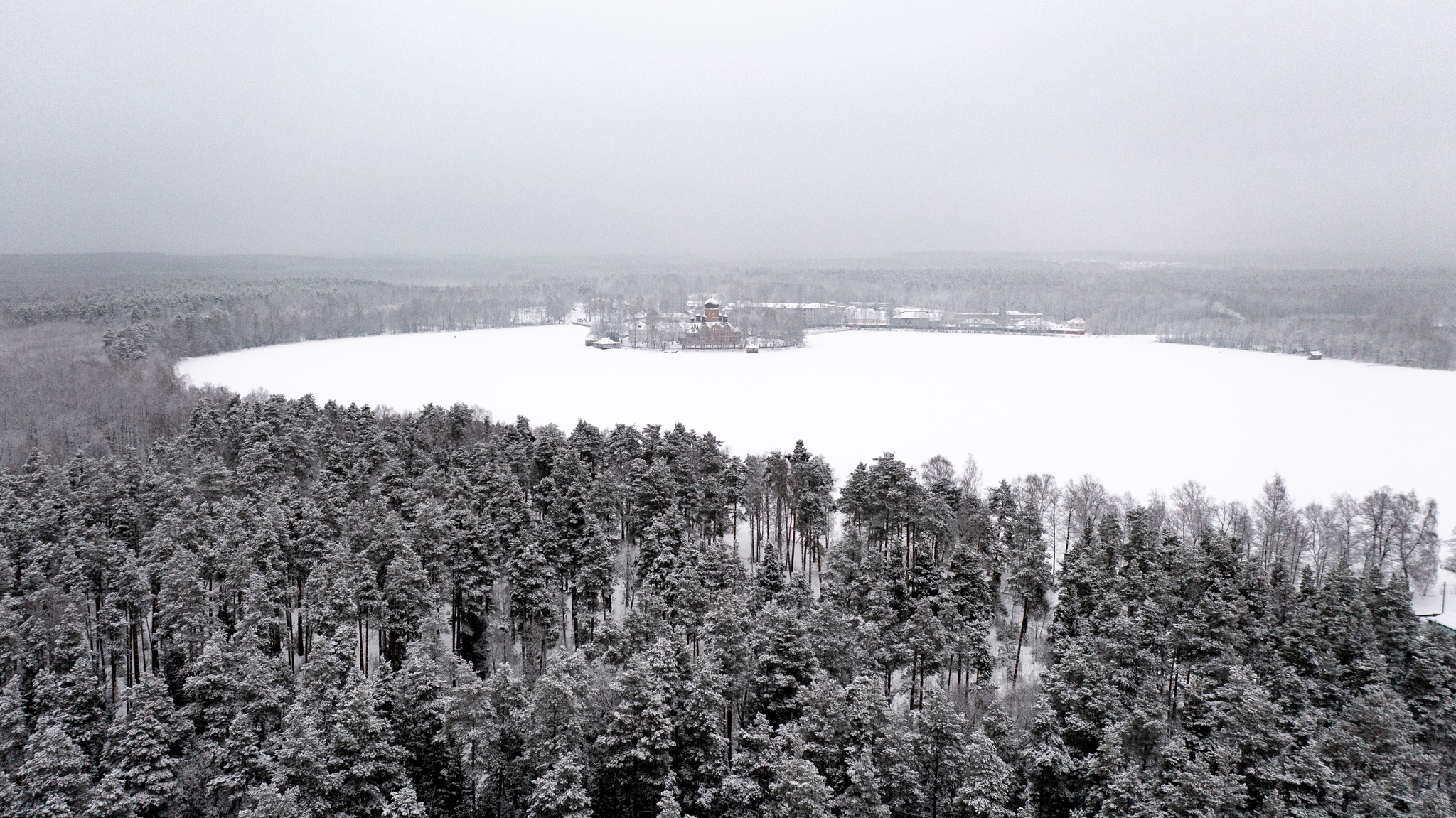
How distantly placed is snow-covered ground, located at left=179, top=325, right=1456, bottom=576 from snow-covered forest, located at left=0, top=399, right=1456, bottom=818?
19.5m

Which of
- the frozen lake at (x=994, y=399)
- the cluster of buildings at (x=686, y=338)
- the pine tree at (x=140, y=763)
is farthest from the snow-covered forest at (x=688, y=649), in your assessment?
the cluster of buildings at (x=686, y=338)

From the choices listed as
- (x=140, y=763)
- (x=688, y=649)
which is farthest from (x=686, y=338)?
(x=140, y=763)

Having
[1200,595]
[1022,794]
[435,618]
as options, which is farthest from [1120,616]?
[435,618]

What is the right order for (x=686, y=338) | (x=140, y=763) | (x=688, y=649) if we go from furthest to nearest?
(x=686, y=338) < (x=688, y=649) < (x=140, y=763)

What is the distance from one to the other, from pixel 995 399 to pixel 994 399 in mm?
90

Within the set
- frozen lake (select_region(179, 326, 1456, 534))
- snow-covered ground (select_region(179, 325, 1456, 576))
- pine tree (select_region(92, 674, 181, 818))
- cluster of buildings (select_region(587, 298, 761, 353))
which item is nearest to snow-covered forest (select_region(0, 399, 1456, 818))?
pine tree (select_region(92, 674, 181, 818))

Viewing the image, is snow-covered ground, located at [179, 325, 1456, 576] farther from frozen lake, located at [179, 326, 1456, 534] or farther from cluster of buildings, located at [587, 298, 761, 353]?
cluster of buildings, located at [587, 298, 761, 353]

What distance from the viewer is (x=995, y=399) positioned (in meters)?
98.9

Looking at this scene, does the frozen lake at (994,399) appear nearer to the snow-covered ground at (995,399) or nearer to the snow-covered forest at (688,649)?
the snow-covered ground at (995,399)

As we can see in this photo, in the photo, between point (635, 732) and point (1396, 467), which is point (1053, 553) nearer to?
point (635, 732)

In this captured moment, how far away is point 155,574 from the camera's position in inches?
1362

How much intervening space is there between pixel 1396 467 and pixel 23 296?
9599 inches

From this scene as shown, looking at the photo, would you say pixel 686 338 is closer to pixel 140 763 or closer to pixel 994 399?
pixel 994 399

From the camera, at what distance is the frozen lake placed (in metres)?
67.8
